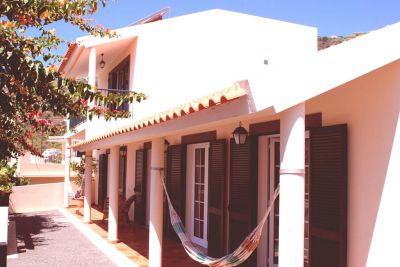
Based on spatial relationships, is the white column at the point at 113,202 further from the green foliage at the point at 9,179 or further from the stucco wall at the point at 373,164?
the green foliage at the point at 9,179

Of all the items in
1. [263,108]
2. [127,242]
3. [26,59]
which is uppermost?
[26,59]

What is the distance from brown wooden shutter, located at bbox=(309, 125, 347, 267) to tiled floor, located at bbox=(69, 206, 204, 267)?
3.26 metres

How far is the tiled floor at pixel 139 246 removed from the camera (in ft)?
28.6

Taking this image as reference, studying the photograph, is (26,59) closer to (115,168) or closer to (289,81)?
(289,81)

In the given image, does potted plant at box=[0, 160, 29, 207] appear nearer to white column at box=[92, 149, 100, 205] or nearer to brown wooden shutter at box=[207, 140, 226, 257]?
white column at box=[92, 149, 100, 205]

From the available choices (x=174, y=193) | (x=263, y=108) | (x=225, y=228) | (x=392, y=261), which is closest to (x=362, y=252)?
(x=392, y=261)

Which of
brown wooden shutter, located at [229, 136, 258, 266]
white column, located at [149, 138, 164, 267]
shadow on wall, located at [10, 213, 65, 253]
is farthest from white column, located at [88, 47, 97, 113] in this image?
brown wooden shutter, located at [229, 136, 258, 266]

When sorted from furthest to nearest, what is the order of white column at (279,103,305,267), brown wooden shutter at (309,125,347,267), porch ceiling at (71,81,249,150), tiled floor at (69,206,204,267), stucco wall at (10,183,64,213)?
stucco wall at (10,183,64,213) → tiled floor at (69,206,204,267) → brown wooden shutter at (309,125,347,267) → porch ceiling at (71,81,249,150) → white column at (279,103,305,267)

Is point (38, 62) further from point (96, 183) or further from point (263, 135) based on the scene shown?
point (96, 183)

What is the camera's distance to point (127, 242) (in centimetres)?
1080

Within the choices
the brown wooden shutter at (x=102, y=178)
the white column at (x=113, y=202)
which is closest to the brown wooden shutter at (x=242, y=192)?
the white column at (x=113, y=202)

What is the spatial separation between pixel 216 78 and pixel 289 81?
9.38 meters

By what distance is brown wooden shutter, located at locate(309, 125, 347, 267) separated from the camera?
523cm

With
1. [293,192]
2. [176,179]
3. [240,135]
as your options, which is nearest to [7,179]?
[176,179]
